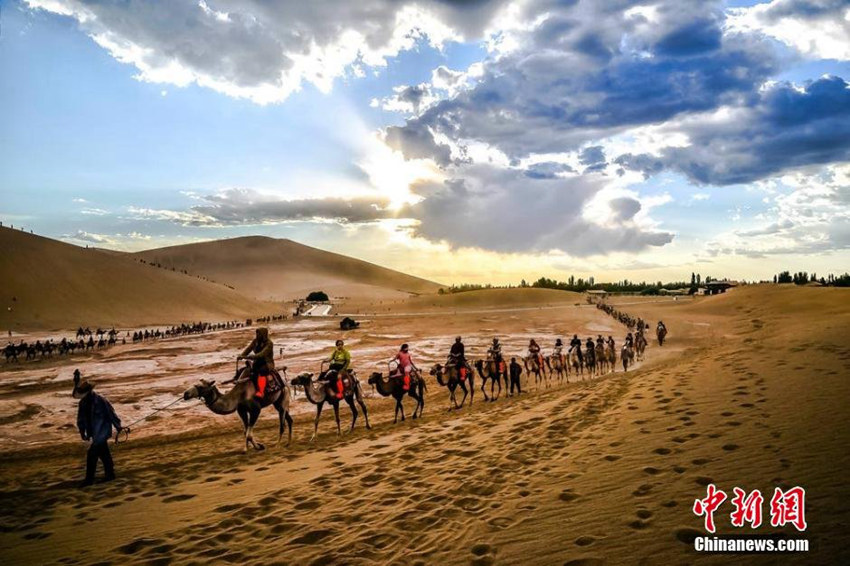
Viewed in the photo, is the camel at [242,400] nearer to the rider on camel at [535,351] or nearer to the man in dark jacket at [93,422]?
the man in dark jacket at [93,422]

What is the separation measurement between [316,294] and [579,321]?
9858cm

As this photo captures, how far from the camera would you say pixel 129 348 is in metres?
39.2

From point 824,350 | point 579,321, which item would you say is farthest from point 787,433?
point 579,321

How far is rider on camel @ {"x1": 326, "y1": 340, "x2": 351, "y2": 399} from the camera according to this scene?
13.8 metres

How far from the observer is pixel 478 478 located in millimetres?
7660

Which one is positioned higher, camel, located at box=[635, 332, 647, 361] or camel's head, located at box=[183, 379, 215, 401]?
camel's head, located at box=[183, 379, 215, 401]

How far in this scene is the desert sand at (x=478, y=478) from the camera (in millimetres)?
5367

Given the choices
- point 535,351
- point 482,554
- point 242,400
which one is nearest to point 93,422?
point 242,400

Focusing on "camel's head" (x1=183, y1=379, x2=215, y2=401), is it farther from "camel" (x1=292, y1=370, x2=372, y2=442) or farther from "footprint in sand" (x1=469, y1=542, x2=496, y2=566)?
"footprint in sand" (x1=469, y1=542, x2=496, y2=566)

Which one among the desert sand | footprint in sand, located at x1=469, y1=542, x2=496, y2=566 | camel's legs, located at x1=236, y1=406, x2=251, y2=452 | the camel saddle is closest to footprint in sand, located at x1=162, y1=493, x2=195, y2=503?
the desert sand

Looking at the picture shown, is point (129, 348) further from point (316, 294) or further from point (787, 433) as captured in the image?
point (316, 294)

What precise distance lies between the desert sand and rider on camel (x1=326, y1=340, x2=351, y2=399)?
1452 mm

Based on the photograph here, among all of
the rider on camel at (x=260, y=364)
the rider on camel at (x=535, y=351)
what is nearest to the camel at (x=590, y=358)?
the rider on camel at (x=535, y=351)

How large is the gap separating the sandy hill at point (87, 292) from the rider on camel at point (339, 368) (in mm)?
59924
